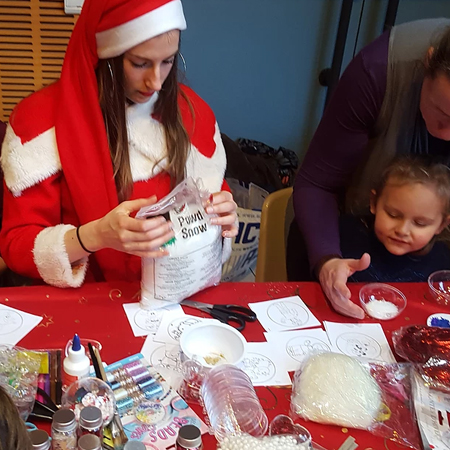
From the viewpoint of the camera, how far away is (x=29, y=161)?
1.15 meters

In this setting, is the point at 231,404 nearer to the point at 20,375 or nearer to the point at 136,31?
the point at 20,375

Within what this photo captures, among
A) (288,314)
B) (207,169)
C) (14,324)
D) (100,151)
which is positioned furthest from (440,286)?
(14,324)

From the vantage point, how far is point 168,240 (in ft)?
3.37

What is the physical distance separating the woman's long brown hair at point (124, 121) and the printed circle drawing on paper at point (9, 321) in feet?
1.17

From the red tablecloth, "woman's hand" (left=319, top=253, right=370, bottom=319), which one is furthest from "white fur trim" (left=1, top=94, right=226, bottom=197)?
"woman's hand" (left=319, top=253, right=370, bottom=319)

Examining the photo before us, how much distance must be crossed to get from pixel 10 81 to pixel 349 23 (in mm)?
1479

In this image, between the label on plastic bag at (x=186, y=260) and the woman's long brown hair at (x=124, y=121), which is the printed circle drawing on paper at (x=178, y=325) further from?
the woman's long brown hair at (x=124, y=121)

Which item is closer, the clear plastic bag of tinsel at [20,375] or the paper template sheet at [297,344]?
the clear plastic bag of tinsel at [20,375]

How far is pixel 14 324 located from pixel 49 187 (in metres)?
0.32

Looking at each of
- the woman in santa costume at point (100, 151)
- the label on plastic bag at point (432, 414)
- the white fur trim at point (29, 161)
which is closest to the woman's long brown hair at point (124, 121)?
the woman in santa costume at point (100, 151)

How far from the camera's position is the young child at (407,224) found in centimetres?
136

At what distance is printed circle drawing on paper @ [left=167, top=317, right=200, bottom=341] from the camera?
1.05m

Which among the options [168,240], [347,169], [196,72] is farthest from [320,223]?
[196,72]

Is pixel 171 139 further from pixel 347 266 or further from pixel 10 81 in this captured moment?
pixel 10 81
